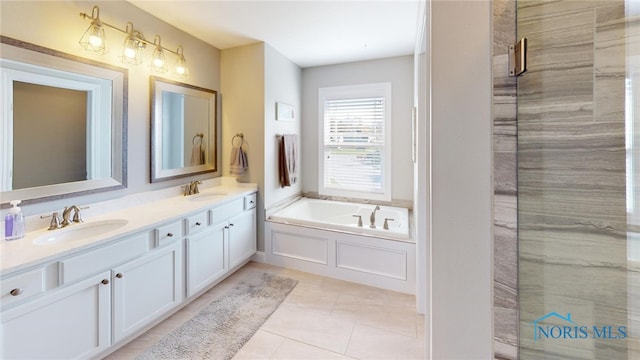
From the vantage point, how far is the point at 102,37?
188 centimetres

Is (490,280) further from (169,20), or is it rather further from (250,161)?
(169,20)

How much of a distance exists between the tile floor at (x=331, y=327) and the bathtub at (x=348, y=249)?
0.50 feet

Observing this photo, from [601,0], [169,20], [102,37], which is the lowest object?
[601,0]

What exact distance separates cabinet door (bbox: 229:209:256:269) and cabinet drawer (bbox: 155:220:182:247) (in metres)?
0.63

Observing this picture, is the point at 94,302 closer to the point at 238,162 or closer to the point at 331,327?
the point at 331,327

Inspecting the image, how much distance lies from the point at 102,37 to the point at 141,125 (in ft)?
2.27

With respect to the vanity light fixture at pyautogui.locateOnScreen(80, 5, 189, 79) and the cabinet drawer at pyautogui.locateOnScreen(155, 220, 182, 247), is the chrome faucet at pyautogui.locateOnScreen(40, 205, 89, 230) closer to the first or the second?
the cabinet drawer at pyautogui.locateOnScreen(155, 220, 182, 247)

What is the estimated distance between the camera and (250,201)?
2.96m

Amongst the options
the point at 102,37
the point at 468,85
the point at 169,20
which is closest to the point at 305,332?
the point at 468,85

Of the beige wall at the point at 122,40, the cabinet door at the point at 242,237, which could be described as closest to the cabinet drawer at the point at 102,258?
the beige wall at the point at 122,40

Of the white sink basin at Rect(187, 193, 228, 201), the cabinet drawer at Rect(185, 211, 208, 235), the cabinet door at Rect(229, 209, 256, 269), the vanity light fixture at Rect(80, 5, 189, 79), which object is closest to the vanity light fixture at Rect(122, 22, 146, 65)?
the vanity light fixture at Rect(80, 5, 189, 79)

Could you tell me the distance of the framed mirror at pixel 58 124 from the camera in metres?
1.52

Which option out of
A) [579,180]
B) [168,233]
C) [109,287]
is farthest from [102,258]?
[579,180]

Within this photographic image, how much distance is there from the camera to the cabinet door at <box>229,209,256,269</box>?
2674mm
